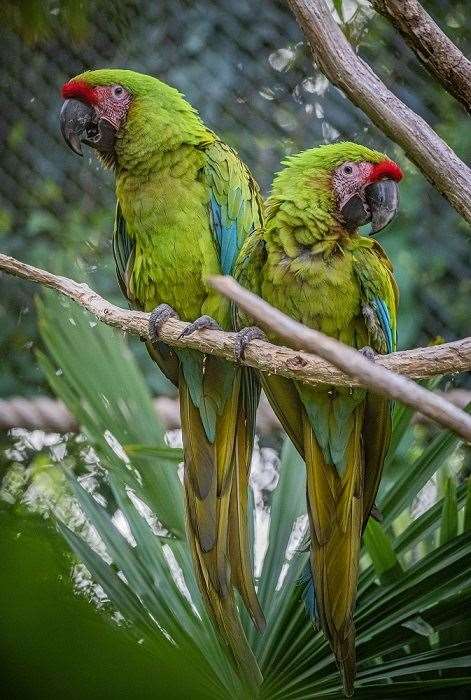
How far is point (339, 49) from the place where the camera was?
31.5 inches

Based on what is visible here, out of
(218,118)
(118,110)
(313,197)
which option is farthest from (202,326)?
(218,118)

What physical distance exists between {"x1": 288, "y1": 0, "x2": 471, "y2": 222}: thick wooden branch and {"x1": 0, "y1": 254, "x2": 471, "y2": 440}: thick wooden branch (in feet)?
0.47

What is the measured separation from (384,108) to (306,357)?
237mm

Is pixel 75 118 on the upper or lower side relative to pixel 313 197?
upper

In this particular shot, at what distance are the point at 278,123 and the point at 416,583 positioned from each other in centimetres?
100

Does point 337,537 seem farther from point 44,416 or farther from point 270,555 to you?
point 44,416

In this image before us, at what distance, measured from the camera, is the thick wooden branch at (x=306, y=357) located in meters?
0.39

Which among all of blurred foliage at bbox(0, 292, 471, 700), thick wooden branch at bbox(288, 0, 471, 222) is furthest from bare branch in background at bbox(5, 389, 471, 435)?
thick wooden branch at bbox(288, 0, 471, 222)

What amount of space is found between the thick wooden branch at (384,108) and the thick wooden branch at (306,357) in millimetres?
144

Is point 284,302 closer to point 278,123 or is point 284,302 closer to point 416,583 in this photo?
point 416,583

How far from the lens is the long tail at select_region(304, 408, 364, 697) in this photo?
0.81 m

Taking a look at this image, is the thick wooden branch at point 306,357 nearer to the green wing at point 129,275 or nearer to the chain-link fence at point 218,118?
the green wing at point 129,275

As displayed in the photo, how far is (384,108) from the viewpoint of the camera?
775mm

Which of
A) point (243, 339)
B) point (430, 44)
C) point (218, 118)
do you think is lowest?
point (243, 339)
